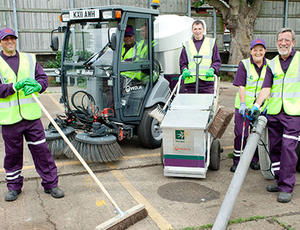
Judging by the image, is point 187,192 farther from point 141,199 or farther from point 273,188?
point 273,188

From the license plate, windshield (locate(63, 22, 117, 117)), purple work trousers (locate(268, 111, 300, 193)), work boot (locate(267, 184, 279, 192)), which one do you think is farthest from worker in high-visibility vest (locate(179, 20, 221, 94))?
work boot (locate(267, 184, 279, 192))

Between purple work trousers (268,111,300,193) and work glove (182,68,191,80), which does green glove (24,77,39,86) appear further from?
purple work trousers (268,111,300,193)

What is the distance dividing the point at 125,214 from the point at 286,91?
6.98 ft

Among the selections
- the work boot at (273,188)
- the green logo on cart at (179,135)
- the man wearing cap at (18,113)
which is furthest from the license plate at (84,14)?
the work boot at (273,188)

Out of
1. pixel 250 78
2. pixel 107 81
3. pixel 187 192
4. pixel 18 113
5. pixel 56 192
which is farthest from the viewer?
pixel 107 81

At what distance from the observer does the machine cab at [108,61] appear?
4.79m

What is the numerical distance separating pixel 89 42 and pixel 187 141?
2154mm

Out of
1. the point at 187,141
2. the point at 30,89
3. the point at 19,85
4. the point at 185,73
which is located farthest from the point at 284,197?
the point at 19,85

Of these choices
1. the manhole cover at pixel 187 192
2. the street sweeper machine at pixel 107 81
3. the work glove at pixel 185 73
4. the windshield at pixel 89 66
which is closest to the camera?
the manhole cover at pixel 187 192

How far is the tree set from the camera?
41.4ft

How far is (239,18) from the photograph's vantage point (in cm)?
1278

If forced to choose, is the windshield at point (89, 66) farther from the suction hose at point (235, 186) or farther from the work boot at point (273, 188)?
the work boot at point (273, 188)

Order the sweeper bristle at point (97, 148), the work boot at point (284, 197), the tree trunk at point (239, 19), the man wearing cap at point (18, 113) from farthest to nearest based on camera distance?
the tree trunk at point (239, 19) → the sweeper bristle at point (97, 148) → the work boot at point (284, 197) → the man wearing cap at point (18, 113)

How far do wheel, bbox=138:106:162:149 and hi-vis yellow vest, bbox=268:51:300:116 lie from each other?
6.60 ft
